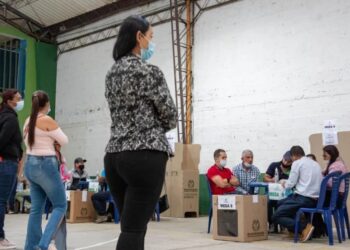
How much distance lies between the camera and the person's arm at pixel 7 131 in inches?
137

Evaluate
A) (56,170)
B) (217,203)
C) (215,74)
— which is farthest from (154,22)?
(56,170)

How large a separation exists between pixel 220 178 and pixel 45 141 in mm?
2610

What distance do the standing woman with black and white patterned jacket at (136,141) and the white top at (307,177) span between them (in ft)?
10.6

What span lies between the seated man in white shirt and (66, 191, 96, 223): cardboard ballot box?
3090mm

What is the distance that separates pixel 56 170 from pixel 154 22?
768 cm

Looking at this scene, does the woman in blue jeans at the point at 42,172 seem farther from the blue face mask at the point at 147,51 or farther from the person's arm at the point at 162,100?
the person's arm at the point at 162,100

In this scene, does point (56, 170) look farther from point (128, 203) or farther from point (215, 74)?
point (215, 74)

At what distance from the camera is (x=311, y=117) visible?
7.33 m

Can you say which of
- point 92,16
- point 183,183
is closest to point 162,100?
point 183,183

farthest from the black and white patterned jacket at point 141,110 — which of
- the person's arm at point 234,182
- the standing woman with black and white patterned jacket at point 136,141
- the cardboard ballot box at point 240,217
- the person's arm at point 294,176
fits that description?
the person's arm at point 234,182

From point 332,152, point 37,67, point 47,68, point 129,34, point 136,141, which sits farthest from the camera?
point 47,68

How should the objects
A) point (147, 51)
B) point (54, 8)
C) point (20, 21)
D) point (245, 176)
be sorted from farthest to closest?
point (20, 21), point (54, 8), point (245, 176), point (147, 51)

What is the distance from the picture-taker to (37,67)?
40.3ft

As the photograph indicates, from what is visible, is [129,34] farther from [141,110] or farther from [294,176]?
[294,176]
